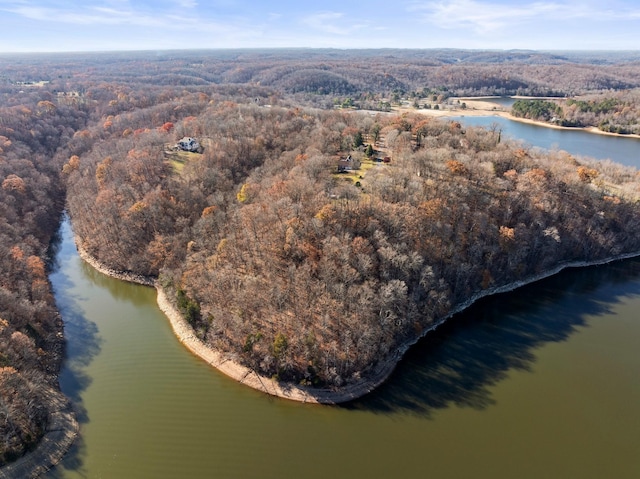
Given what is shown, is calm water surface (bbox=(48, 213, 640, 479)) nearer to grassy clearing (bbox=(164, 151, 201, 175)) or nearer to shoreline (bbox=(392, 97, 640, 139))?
grassy clearing (bbox=(164, 151, 201, 175))

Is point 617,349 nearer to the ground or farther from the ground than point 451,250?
nearer to the ground

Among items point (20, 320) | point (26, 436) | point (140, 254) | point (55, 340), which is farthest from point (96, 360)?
point (140, 254)

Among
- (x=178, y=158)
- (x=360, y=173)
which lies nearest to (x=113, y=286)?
(x=178, y=158)

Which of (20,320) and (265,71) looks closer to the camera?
(20,320)

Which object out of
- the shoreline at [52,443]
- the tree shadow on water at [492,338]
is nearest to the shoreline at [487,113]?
the tree shadow on water at [492,338]

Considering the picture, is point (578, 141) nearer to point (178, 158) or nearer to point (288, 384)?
point (178, 158)

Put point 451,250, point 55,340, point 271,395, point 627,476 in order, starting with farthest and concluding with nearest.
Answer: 1. point 451,250
2. point 55,340
3. point 271,395
4. point 627,476

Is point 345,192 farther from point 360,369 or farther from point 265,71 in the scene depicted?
point 265,71

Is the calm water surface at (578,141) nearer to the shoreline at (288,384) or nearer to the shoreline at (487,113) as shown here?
the shoreline at (487,113)
